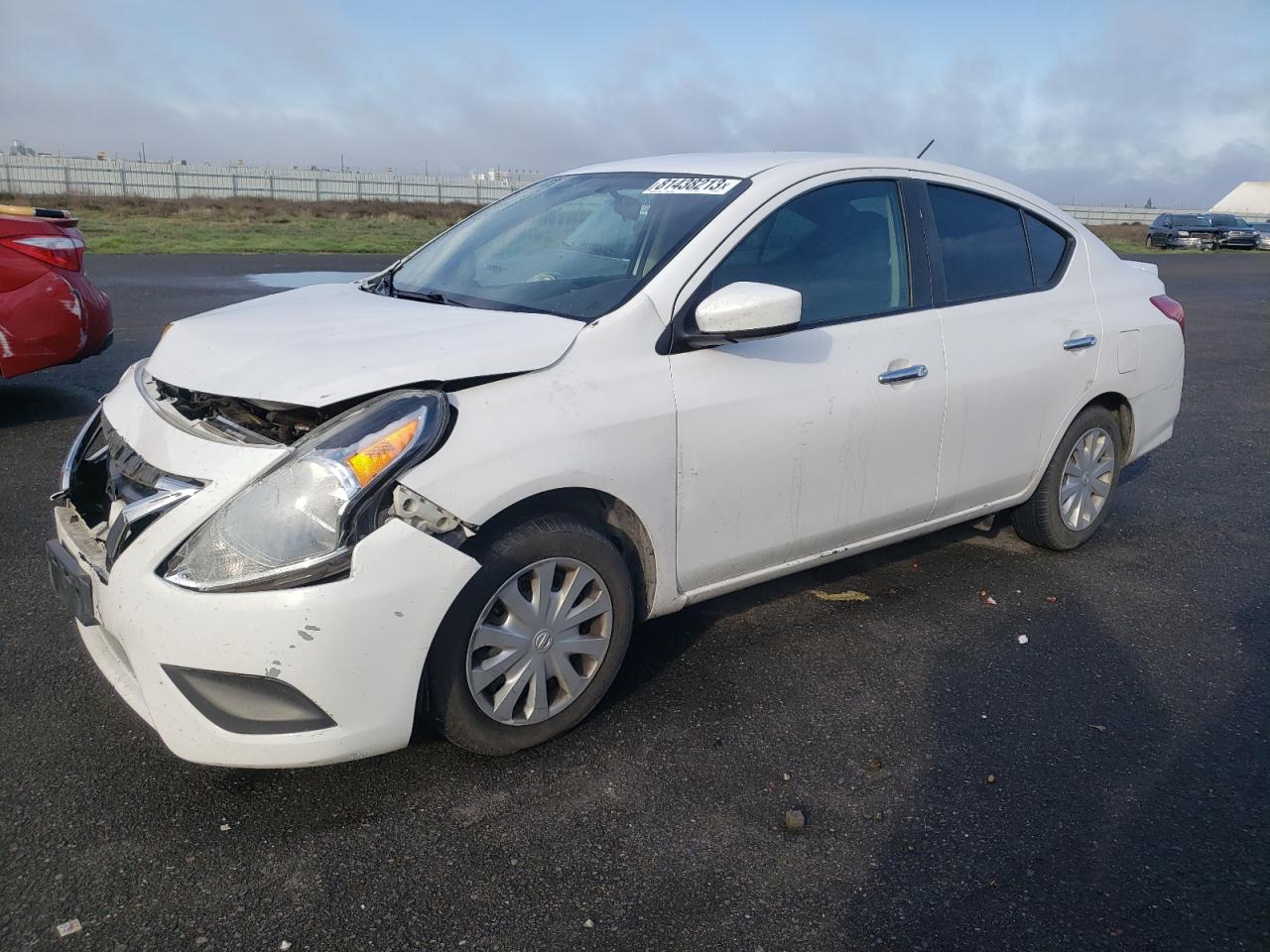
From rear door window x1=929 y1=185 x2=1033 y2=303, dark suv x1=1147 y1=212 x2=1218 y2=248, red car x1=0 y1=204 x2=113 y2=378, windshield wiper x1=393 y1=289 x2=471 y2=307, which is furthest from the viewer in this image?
dark suv x1=1147 y1=212 x2=1218 y2=248

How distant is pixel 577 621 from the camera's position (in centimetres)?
308

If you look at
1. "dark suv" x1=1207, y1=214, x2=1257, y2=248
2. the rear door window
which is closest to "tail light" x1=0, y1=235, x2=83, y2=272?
the rear door window

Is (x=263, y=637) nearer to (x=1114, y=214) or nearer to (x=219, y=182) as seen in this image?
(x=219, y=182)

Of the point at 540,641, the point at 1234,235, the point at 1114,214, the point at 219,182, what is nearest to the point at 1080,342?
the point at 540,641

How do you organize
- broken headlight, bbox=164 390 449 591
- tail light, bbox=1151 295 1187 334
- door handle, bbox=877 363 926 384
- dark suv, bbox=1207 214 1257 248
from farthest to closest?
dark suv, bbox=1207 214 1257 248 → tail light, bbox=1151 295 1187 334 → door handle, bbox=877 363 926 384 → broken headlight, bbox=164 390 449 591

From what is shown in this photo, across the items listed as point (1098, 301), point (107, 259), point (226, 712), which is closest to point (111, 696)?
point (226, 712)

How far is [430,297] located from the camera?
3.72 meters

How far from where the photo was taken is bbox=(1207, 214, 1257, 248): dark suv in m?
36.8

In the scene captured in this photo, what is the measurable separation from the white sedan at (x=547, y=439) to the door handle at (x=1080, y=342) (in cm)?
1

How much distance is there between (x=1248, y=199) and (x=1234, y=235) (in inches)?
1936

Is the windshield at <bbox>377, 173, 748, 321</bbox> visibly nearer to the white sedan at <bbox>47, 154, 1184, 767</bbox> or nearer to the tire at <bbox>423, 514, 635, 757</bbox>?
the white sedan at <bbox>47, 154, 1184, 767</bbox>

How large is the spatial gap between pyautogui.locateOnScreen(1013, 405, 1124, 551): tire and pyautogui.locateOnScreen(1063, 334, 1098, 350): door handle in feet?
1.05

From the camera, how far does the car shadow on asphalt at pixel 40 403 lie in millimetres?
6745

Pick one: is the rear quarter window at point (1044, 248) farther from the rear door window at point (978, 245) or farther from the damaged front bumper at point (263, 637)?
the damaged front bumper at point (263, 637)
